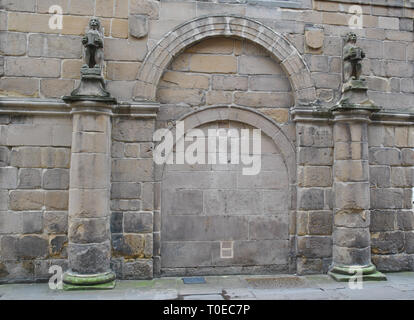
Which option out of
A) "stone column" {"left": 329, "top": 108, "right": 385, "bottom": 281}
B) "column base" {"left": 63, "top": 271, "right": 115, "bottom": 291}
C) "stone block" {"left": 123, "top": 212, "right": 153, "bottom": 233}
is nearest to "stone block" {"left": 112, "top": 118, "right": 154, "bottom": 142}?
"stone block" {"left": 123, "top": 212, "right": 153, "bottom": 233}

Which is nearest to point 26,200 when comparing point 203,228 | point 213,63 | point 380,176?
point 203,228

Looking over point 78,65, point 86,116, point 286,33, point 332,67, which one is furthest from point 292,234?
point 78,65

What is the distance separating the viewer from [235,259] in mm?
5406

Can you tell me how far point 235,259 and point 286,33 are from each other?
351cm

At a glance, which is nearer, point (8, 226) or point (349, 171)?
point (8, 226)

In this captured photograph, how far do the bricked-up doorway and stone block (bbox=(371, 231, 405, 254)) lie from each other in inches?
53.2

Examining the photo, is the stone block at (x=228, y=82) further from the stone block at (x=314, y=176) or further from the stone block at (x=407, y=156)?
the stone block at (x=407, y=156)

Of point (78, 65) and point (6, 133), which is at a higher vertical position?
point (78, 65)

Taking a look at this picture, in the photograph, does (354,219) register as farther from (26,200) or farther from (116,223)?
(26,200)

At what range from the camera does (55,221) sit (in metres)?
4.98

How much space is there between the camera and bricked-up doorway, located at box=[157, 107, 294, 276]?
210 inches

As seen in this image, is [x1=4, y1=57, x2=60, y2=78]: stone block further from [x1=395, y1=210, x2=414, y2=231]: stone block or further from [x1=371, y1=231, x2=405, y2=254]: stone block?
[x1=395, y1=210, x2=414, y2=231]: stone block

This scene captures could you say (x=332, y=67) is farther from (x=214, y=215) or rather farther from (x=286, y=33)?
(x=214, y=215)
